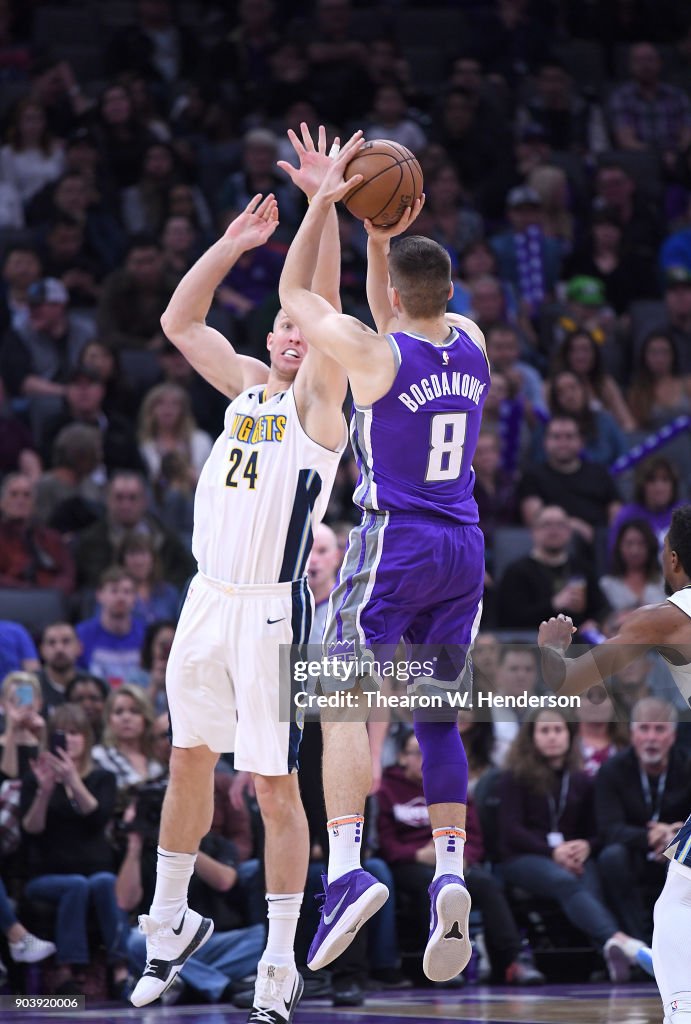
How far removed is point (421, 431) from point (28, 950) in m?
3.90

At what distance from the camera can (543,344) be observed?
583 inches

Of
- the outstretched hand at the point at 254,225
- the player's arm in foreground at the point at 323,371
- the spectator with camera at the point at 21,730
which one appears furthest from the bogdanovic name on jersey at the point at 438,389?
the spectator with camera at the point at 21,730

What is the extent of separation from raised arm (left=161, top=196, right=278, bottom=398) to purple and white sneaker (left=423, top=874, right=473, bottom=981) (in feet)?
8.33

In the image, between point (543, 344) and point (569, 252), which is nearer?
point (543, 344)

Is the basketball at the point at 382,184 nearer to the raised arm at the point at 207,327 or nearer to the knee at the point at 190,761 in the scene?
the raised arm at the point at 207,327

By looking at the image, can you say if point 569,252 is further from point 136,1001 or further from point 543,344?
point 136,1001

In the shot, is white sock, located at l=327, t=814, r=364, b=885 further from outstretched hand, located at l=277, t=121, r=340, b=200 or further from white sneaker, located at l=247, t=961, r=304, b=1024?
outstretched hand, located at l=277, t=121, r=340, b=200

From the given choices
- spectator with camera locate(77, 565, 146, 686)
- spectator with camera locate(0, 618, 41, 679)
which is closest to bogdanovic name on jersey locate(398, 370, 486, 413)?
spectator with camera locate(0, 618, 41, 679)

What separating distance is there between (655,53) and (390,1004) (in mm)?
11595

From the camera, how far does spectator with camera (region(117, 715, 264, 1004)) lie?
9.02 m

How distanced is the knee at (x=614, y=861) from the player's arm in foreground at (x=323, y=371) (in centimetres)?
375

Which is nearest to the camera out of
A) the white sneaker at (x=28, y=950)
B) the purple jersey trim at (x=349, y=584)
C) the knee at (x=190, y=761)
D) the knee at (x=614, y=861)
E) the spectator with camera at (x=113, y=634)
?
the purple jersey trim at (x=349, y=584)

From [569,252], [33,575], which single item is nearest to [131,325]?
[33,575]

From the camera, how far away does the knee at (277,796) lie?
7.22m
